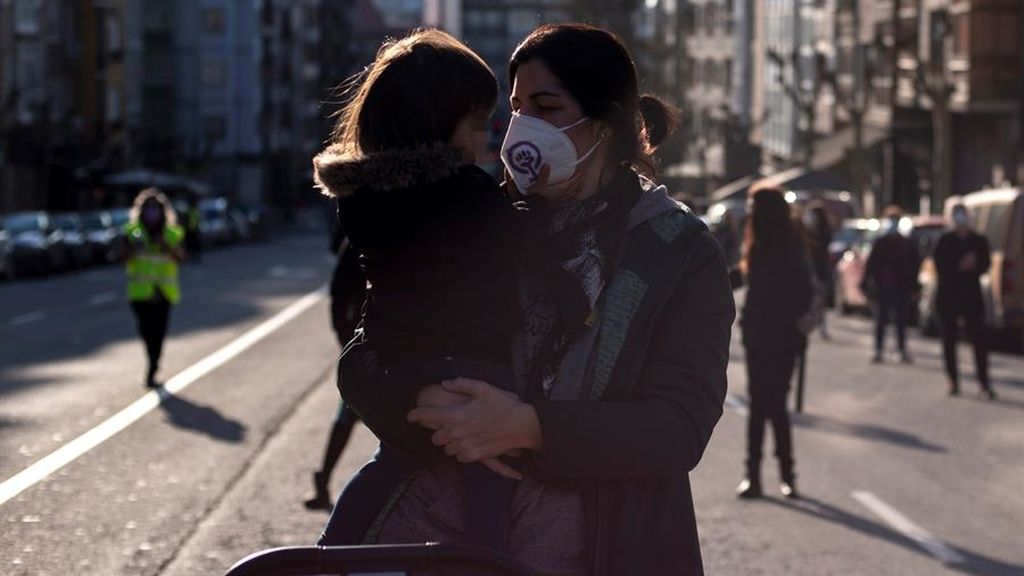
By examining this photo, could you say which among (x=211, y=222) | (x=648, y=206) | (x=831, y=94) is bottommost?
(x=211, y=222)

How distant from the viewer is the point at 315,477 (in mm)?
11695

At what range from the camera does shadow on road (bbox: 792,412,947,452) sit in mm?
15492

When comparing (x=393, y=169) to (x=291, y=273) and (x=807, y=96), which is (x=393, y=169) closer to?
(x=291, y=273)

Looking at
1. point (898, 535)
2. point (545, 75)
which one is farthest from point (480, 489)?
point (898, 535)

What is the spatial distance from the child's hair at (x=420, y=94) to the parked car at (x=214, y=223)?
2816 inches

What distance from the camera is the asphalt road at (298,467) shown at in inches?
404

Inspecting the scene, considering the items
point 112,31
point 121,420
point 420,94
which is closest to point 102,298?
point 121,420

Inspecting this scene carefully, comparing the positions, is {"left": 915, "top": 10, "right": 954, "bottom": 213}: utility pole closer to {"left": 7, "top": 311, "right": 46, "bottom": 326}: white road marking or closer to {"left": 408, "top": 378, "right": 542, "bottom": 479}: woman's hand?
{"left": 7, "top": 311, "right": 46, "bottom": 326}: white road marking

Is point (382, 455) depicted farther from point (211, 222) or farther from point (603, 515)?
point (211, 222)

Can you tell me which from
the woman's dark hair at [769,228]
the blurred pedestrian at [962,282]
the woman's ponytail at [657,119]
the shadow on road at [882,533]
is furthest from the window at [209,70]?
the woman's ponytail at [657,119]

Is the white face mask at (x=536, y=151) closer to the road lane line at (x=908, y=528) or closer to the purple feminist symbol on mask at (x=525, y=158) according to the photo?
the purple feminist symbol on mask at (x=525, y=158)

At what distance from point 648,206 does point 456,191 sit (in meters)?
0.34

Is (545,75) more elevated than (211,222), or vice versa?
(545,75)

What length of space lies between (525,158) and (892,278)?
71.7 ft
